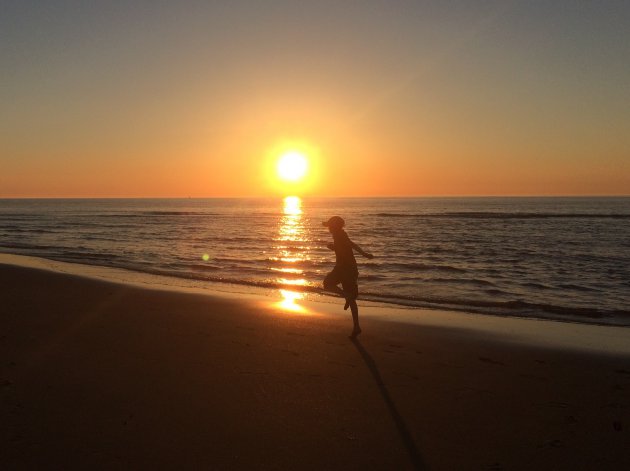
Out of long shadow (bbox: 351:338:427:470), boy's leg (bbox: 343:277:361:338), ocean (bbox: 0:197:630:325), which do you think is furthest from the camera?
ocean (bbox: 0:197:630:325)

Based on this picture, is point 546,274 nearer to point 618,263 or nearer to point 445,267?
point 445,267

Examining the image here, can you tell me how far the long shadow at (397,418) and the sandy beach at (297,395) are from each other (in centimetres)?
2

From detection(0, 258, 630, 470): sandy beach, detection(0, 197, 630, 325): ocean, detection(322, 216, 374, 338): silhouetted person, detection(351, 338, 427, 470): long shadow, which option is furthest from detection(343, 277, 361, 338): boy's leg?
detection(0, 197, 630, 325): ocean

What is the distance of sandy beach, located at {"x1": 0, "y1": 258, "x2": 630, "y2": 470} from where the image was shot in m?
4.63

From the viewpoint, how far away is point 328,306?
1333 cm

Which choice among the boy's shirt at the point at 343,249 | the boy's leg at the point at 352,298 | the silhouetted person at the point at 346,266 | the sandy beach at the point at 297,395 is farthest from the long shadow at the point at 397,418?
the boy's shirt at the point at 343,249

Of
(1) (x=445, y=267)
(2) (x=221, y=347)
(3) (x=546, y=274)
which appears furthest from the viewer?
(1) (x=445, y=267)

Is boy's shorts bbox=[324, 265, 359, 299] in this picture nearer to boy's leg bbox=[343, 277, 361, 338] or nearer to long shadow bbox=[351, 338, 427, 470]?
boy's leg bbox=[343, 277, 361, 338]

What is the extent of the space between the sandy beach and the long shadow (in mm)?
21

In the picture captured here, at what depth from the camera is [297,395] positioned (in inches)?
236

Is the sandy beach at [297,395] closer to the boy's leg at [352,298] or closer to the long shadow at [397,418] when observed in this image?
the long shadow at [397,418]

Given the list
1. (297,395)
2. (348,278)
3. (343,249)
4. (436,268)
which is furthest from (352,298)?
(436,268)

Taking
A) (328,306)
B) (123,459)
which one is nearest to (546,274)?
(328,306)

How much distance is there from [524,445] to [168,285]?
45.1ft
